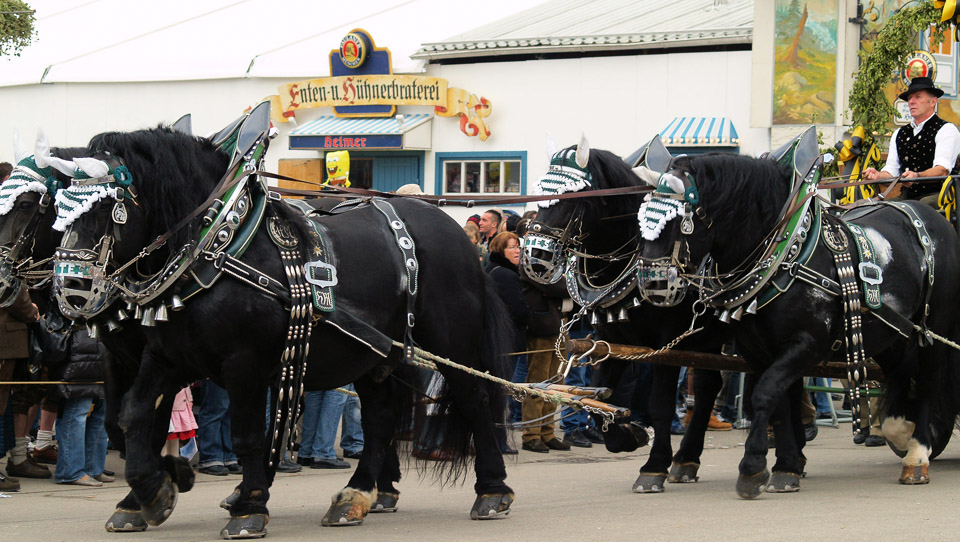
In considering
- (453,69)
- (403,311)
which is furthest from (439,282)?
(453,69)

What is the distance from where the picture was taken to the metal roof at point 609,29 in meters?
19.1

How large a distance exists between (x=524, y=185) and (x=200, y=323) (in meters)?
14.8

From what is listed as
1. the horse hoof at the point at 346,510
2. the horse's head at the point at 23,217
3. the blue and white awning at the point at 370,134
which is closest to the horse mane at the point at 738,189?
the horse hoof at the point at 346,510

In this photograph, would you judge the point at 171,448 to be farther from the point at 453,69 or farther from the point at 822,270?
the point at 453,69

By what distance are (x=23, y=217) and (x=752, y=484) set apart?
4.52m

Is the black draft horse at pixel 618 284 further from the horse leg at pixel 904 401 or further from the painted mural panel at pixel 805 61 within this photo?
the painted mural panel at pixel 805 61

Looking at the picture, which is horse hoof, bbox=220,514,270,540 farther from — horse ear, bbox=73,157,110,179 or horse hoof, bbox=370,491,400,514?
horse ear, bbox=73,157,110,179

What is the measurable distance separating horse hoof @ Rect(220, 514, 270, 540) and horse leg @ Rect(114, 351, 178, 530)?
49cm

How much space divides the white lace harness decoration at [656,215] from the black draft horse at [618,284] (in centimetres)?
55

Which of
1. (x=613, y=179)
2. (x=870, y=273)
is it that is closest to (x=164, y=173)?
(x=613, y=179)

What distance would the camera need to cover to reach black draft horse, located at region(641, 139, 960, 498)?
7.41 m

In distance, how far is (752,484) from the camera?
745 centimetres

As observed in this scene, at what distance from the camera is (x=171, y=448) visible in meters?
9.01

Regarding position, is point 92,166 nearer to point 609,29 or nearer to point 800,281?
point 800,281
